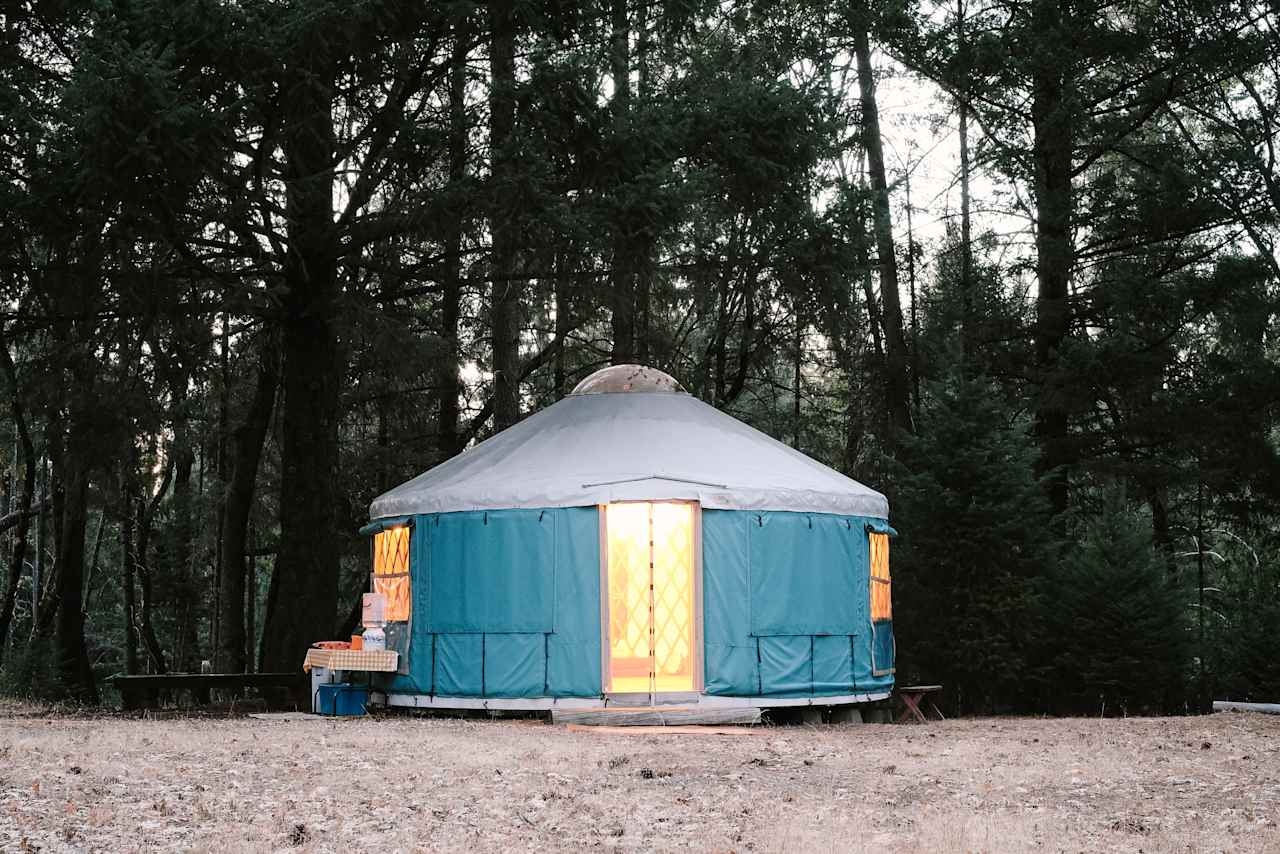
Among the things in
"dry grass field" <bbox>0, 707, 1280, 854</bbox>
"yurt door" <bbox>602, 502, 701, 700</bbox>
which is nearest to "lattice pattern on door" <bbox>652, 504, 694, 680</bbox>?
"yurt door" <bbox>602, 502, 701, 700</bbox>

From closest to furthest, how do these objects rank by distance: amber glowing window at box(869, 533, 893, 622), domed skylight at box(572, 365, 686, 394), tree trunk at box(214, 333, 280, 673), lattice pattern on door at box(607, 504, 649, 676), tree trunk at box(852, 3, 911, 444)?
lattice pattern on door at box(607, 504, 649, 676), amber glowing window at box(869, 533, 893, 622), domed skylight at box(572, 365, 686, 394), tree trunk at box(214, 333, 280, 673), tree trunk at box(852, 3, 911, 444)

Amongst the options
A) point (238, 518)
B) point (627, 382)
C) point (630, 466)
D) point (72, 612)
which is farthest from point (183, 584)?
point (630, 466)

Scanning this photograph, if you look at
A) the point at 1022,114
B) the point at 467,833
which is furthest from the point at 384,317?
the point at 1022,114

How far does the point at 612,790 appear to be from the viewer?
20.2 ft

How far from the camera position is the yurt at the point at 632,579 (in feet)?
32.4

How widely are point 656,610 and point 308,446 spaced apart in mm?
3525

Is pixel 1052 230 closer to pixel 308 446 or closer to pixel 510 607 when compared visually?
pixel 510 607

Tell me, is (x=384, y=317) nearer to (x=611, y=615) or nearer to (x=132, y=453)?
(x=132, y=453)

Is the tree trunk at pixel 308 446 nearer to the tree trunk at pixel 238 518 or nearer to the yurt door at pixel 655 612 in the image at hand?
the yurt door at pixel 655 612

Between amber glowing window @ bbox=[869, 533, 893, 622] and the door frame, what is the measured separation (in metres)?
1.74

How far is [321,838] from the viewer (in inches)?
190

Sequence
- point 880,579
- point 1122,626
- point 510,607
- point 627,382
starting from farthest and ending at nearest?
point 1122,626 → point 627,382 → point 880,579 → point 510,607

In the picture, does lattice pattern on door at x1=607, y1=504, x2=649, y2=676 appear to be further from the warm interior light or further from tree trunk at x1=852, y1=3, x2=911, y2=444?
tree trunk at x1=852, y1=3, x2=911, y2=444

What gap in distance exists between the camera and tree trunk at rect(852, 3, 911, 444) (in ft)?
52.0
